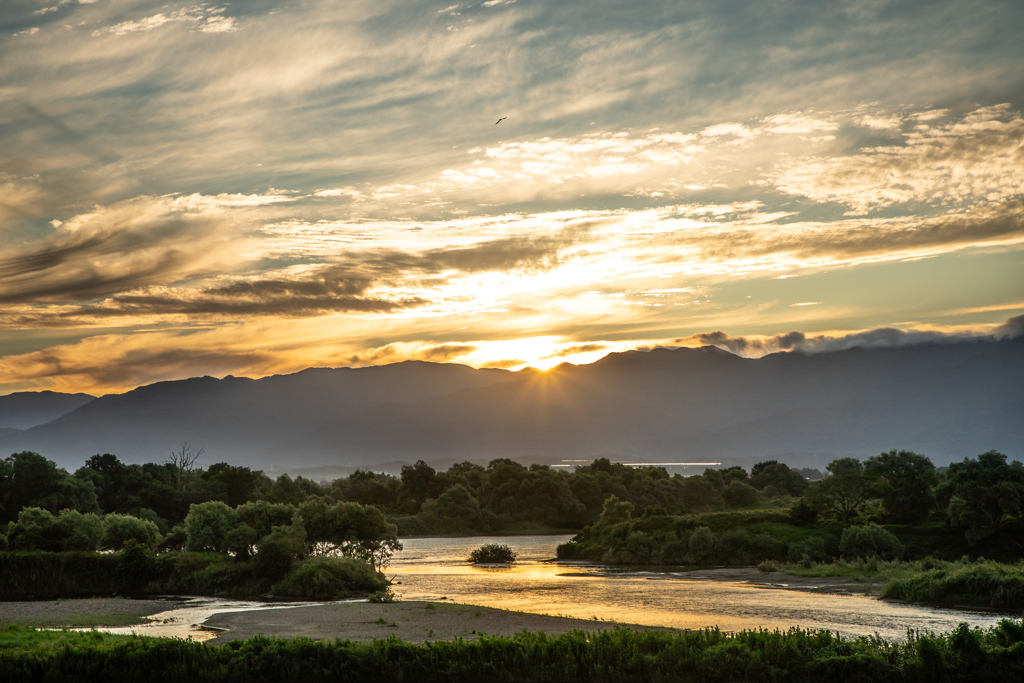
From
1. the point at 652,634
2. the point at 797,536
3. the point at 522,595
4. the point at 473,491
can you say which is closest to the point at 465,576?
the point at 522,595

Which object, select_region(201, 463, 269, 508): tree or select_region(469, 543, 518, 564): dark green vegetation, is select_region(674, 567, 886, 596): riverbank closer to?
select_region(469, 543, 518, 564): dark green vegetation

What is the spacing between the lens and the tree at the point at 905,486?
68.1 meters

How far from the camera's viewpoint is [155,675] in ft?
82.1

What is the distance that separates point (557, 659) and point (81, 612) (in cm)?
3272

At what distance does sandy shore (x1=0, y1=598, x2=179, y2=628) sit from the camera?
1547 inches

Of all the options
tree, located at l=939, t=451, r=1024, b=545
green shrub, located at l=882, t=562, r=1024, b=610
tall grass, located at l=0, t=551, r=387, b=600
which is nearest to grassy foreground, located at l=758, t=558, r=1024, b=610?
green shrub, located at l=882, t=562, r=1024, b=610

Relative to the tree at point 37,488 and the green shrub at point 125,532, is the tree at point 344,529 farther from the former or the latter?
the tree at point 37,488

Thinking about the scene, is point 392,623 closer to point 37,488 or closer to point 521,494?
point 37,488

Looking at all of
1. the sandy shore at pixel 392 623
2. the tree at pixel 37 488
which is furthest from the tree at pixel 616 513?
the tree at pixel 37 488

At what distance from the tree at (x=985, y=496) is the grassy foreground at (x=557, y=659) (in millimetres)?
38689

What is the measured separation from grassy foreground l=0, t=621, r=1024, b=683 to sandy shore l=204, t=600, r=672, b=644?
4.55 metres

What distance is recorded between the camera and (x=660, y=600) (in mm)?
47938

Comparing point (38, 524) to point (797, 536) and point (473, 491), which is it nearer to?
point (797, 536)

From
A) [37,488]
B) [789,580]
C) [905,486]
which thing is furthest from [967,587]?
[37,488]
